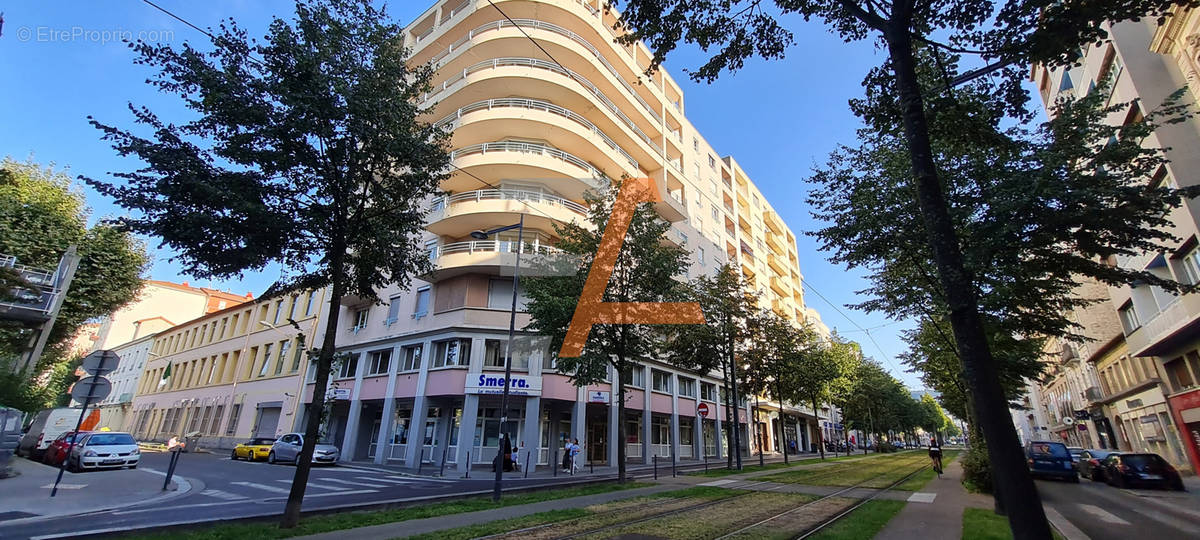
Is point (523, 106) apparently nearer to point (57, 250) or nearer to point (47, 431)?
point (57, 250)

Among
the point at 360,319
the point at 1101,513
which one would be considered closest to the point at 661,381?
the point at 360,319

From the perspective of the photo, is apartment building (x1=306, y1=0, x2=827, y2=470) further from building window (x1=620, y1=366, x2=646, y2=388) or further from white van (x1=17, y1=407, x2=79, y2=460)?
white van (x1=17, y1=407, x2=79, y2=460)

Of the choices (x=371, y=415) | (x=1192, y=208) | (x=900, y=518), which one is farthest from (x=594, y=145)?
(x=1192, y=208)

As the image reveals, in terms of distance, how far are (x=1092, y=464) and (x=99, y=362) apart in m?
33.9

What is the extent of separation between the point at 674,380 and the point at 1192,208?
23.6 m

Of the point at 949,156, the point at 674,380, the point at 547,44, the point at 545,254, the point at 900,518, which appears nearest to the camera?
the point at 900,518

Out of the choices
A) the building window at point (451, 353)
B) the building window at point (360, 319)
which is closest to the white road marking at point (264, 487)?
the building window at point (451, 353)

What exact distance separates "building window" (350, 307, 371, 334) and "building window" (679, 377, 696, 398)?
20.9 m

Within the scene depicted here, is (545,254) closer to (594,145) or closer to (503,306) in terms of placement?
(503,306)

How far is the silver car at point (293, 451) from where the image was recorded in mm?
22281

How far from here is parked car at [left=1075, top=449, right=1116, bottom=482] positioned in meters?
19.1

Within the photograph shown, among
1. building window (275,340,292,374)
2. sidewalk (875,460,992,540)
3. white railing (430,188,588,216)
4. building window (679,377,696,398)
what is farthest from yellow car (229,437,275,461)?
sidewalk (875,460,992,540)

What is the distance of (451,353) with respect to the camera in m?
23.8

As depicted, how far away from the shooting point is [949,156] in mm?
10984
